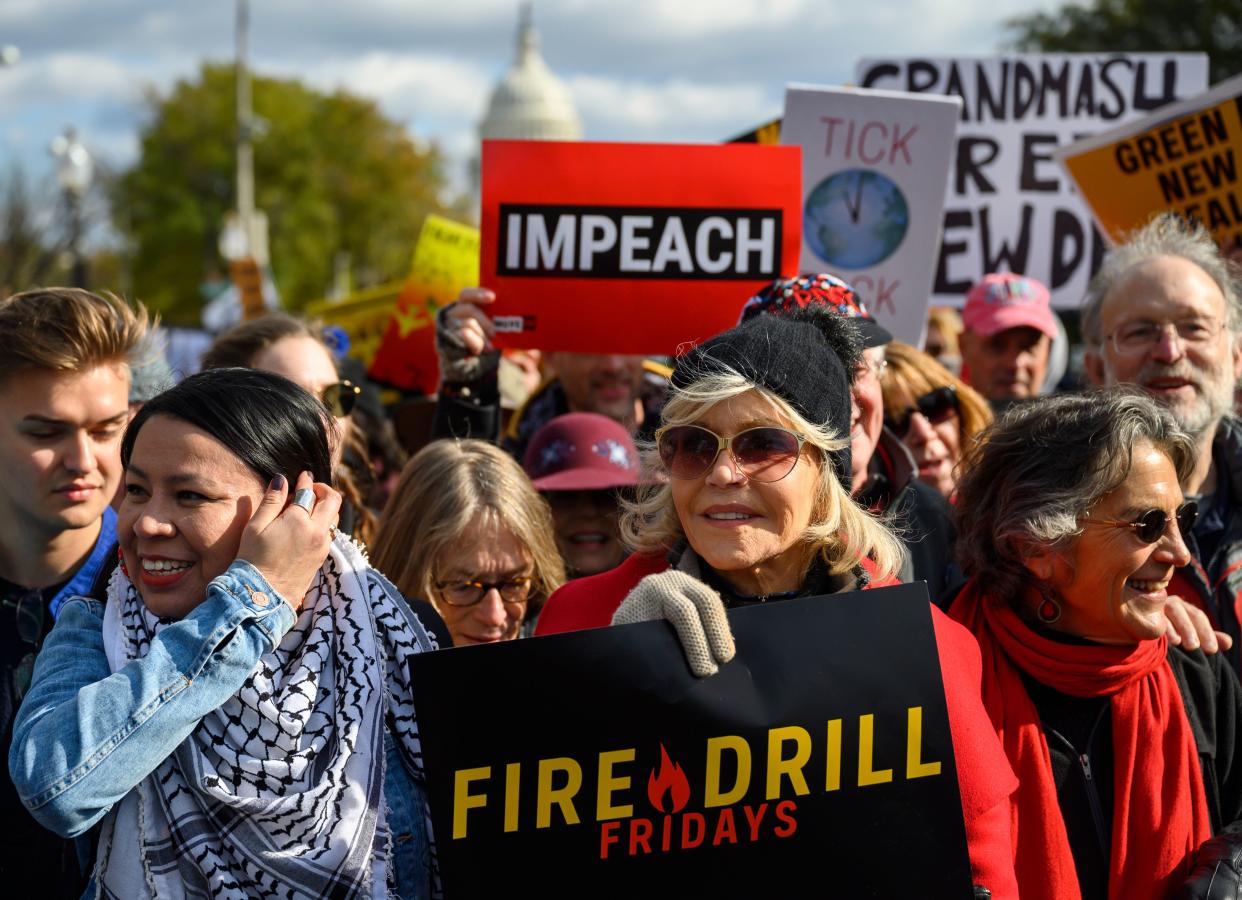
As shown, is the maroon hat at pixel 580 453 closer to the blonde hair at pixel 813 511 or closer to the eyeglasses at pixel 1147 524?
the blonde hair at pixel 813 511

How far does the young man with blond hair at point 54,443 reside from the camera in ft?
10.9

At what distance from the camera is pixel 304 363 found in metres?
4.36

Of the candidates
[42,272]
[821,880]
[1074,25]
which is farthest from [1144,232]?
[42,272]

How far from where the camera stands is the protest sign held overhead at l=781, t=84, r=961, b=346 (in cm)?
546

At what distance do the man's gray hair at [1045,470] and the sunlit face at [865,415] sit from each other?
0.29m

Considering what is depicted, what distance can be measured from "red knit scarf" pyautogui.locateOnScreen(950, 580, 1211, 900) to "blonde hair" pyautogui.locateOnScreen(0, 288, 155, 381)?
2.12 m

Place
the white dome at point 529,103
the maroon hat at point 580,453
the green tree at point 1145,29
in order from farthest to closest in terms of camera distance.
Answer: the white dome at point 529,103 → the green tree at point 1145,29 → the maroon hat at point 580,453

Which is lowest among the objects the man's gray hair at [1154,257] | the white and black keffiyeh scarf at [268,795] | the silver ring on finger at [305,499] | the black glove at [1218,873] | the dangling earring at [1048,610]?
the black glove at [1218,873]

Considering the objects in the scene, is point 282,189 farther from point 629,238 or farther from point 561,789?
point 561,789

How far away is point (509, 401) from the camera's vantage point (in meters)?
6.52

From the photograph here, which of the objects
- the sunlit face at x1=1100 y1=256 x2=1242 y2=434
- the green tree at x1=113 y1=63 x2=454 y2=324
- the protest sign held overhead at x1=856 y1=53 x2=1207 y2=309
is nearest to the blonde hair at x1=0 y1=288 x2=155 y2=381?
the sunlit face at x1=1100 y1=256 x2=1242 y2=434

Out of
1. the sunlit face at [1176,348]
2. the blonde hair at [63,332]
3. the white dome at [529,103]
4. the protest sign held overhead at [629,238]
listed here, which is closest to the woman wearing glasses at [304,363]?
the protest sign held overhead at [629,238]

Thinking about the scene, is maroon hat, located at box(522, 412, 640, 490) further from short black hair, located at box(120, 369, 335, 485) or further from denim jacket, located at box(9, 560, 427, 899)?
denim jacket, located at box(9, 560, 427, 899)

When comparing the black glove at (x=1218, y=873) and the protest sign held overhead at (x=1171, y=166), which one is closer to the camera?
the black glove at (x=1218, y=873)
